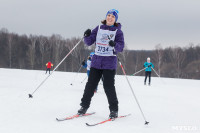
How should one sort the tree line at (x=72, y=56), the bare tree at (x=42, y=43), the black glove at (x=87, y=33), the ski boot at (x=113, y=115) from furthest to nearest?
the bare tree at (x=42, y=43) → the tree line at (x=72, y=56) → the black glove at (x=87, y=33) → the ski boot at (x=113, y=115)

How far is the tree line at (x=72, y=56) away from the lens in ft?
141

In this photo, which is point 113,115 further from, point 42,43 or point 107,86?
point 42,43

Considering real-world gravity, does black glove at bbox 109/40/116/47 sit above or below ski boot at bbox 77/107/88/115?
above

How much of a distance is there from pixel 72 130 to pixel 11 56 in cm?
4818

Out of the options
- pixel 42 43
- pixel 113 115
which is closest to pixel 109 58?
pixel 113 115

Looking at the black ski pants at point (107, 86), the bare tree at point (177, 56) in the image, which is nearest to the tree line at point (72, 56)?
the bare tree at point (177, 56)

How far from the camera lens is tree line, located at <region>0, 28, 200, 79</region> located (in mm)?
42875

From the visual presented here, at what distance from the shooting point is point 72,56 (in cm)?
4531

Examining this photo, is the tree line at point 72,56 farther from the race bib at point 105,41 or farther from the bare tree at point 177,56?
the race bib at point 105,41

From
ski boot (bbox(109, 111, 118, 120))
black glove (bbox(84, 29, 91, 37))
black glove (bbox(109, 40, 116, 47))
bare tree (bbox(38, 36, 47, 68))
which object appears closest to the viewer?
black glove (bbox(109, 40, 116, 47))

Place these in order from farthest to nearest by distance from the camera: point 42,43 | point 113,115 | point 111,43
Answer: point 42,43
point 113,115
point 111,43

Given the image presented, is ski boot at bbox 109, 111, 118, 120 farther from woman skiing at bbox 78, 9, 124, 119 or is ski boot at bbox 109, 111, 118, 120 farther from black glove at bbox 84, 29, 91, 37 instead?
black glove at bbox 84, 29, 91, 37

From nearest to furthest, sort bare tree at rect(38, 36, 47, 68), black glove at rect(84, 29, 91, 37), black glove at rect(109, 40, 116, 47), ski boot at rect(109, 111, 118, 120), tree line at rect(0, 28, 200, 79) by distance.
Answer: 1. black glove at rect(109, 40, 116, 47)
2. ski boot at rect(109, 111, 118, 120)
3. black glove at rect(84, 29, 91, 37)
4. tree line at rect(0, 28, 200, 79)
5. bare tree at rect(38, 36, 47, 68)

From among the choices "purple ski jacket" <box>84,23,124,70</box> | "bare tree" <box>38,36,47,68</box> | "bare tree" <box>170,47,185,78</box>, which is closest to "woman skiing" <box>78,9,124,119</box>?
"purple ski jacket" <box>84,23,124,70</box>
